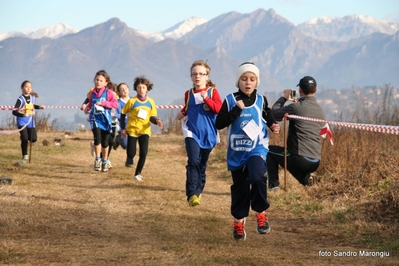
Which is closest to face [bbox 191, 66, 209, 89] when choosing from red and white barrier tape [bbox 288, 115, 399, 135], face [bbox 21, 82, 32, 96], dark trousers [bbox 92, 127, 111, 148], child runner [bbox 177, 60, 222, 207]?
child runner [bbox 177, 60, 222, 207]

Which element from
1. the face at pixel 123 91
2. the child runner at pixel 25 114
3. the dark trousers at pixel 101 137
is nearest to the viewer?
the dark trousers at pixel 101 137

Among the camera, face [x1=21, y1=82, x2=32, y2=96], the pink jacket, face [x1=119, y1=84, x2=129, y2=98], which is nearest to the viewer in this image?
the camera

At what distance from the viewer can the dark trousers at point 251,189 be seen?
6.34 metres

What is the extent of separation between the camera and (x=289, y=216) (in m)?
8.02

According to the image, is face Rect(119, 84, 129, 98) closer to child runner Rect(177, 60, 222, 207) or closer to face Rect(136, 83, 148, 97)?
face Rect(136, 83, 148, 97)

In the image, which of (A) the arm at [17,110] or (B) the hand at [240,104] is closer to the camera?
(B) the hand at [240,104]

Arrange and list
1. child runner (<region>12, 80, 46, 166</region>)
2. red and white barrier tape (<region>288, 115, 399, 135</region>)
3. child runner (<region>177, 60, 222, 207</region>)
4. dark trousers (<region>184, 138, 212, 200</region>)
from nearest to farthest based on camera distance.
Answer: red and white barrier tape (<region>288, 115, 399, 135</region>) < dark trousers (<region>184, 138, 212, 200</region>) < child runner (<region>177, 60, 222, 207</region>) < child runner (<region>12, 80, 46, 166</region>)

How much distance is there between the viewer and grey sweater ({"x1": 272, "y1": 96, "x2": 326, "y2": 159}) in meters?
9.20

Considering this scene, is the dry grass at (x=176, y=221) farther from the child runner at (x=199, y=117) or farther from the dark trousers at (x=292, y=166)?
the child runner at (x=199, y=117)

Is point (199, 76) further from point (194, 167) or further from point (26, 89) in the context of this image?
point (26, 89)

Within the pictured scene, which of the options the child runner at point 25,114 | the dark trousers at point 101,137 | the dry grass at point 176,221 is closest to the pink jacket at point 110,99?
the dark trousers at point 101,137

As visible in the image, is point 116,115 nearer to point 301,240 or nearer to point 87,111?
point 87,111

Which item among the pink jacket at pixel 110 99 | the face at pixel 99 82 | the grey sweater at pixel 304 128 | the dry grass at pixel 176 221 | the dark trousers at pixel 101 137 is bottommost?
the dry grass at pixel 176 221

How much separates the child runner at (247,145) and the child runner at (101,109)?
17.6ft
